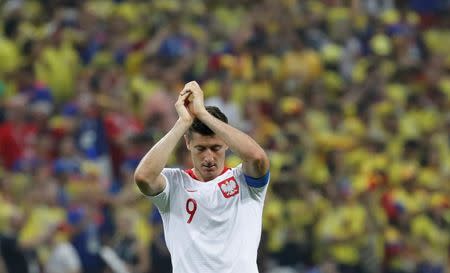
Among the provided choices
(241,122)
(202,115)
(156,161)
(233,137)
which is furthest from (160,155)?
(241,122)

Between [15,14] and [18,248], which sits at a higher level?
[15,14]

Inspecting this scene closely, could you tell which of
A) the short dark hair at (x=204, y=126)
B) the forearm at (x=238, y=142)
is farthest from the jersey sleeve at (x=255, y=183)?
the short dark hair at (x=204, y=126)

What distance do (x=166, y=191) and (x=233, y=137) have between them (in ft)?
1.86

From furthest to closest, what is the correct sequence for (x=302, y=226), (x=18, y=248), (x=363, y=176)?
(x=363, y=176), (x=302, y=226), (x=18, y=248)

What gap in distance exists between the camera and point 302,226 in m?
13.5

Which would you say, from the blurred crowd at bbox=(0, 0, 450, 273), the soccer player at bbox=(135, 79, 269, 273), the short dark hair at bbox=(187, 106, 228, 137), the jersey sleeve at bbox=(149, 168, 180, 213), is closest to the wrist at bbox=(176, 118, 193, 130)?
the soccer player at bbox=(135, 79, 269, 273)

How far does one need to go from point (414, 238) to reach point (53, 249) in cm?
440

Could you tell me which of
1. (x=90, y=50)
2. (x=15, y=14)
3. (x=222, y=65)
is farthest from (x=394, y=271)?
(x=15, y=14)

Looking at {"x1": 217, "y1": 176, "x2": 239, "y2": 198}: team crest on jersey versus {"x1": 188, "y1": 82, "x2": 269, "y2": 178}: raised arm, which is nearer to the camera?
{"x1": 188, "y1": 82, "x2": 269, "y2": 178}: raised arm

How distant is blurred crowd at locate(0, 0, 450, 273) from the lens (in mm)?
12320

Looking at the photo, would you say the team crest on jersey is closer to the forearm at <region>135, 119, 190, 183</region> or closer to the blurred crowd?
the forearm at <region>135, 119, 190, 183</region>

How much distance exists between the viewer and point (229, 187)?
7062 millimetres

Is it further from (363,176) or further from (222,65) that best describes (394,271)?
(222,65)

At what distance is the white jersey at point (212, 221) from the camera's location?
6.94 meters
